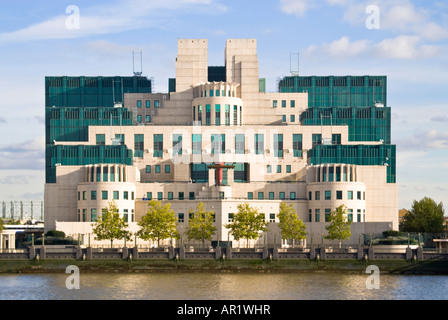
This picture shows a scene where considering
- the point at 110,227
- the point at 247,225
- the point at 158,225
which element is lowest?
the point at 110,227

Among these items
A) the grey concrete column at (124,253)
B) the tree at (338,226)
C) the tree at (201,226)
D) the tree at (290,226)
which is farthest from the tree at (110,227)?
the tree at (338,226)

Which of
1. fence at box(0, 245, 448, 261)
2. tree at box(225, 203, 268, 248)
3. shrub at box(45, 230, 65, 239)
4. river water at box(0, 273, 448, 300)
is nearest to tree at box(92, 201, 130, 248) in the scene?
shrub at box(45, 230, 65, 239)

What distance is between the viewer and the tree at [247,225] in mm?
171125

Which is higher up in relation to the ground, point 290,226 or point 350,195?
point 350,195

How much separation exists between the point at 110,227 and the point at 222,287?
51994 millimetres

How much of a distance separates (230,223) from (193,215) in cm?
829

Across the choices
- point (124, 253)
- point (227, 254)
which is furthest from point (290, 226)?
point (124, 253)

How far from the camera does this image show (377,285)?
129250mm

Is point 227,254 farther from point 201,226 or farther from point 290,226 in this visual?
point 290,226

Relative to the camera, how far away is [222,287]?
413ft

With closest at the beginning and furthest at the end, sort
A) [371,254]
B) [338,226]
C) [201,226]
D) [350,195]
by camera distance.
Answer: [371,254]
[201,226]
[338,226]
[350,195]

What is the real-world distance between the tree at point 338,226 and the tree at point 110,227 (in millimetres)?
40573

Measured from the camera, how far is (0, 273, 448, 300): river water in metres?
116
